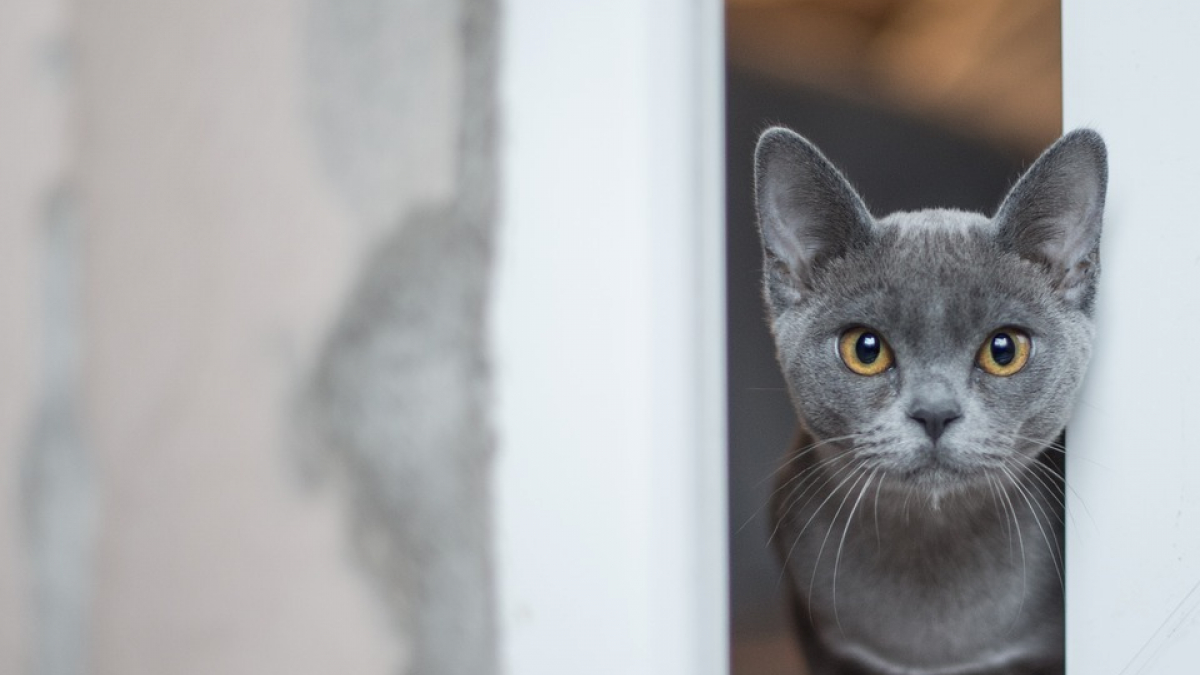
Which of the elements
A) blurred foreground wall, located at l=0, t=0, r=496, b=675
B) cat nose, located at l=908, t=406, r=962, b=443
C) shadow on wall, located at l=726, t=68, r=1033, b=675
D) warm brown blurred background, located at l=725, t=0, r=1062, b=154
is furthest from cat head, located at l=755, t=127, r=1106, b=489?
warm brown blurred background, located at l=725, t=0, r=1062, b=154

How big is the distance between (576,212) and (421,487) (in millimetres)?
251

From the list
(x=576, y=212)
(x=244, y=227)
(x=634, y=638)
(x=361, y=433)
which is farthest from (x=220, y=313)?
(x=634, y=638)

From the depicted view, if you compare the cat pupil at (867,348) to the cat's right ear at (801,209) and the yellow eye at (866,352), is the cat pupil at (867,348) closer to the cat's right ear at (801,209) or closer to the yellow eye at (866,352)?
the yellow eye at (866,352)

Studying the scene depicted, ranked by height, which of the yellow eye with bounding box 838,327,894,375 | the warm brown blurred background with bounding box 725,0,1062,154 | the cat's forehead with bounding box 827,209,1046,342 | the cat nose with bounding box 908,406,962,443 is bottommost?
the cat nose with bounding box 908,406,962,443

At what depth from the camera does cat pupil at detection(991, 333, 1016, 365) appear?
1003 millimetres

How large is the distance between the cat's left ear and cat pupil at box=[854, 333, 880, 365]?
6.2 inches

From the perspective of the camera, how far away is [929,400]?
95 centimetres

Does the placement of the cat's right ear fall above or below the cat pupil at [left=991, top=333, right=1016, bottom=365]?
above

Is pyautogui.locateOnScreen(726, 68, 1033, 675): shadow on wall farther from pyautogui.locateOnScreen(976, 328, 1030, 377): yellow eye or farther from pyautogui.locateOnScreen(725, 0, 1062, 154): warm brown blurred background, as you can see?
pyautogui.locateOnScreen(976, 328, 1030, 377): yellow eye

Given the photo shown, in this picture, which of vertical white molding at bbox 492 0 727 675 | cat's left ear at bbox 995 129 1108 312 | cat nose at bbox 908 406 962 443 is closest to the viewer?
vertical white molding at bbox 492 0 727 675

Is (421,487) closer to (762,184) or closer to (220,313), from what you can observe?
(220,313)

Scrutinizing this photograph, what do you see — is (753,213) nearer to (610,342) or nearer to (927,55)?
(927,55)

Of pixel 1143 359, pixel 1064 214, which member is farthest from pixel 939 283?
pixel 1143 359

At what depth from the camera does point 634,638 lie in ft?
2.29
